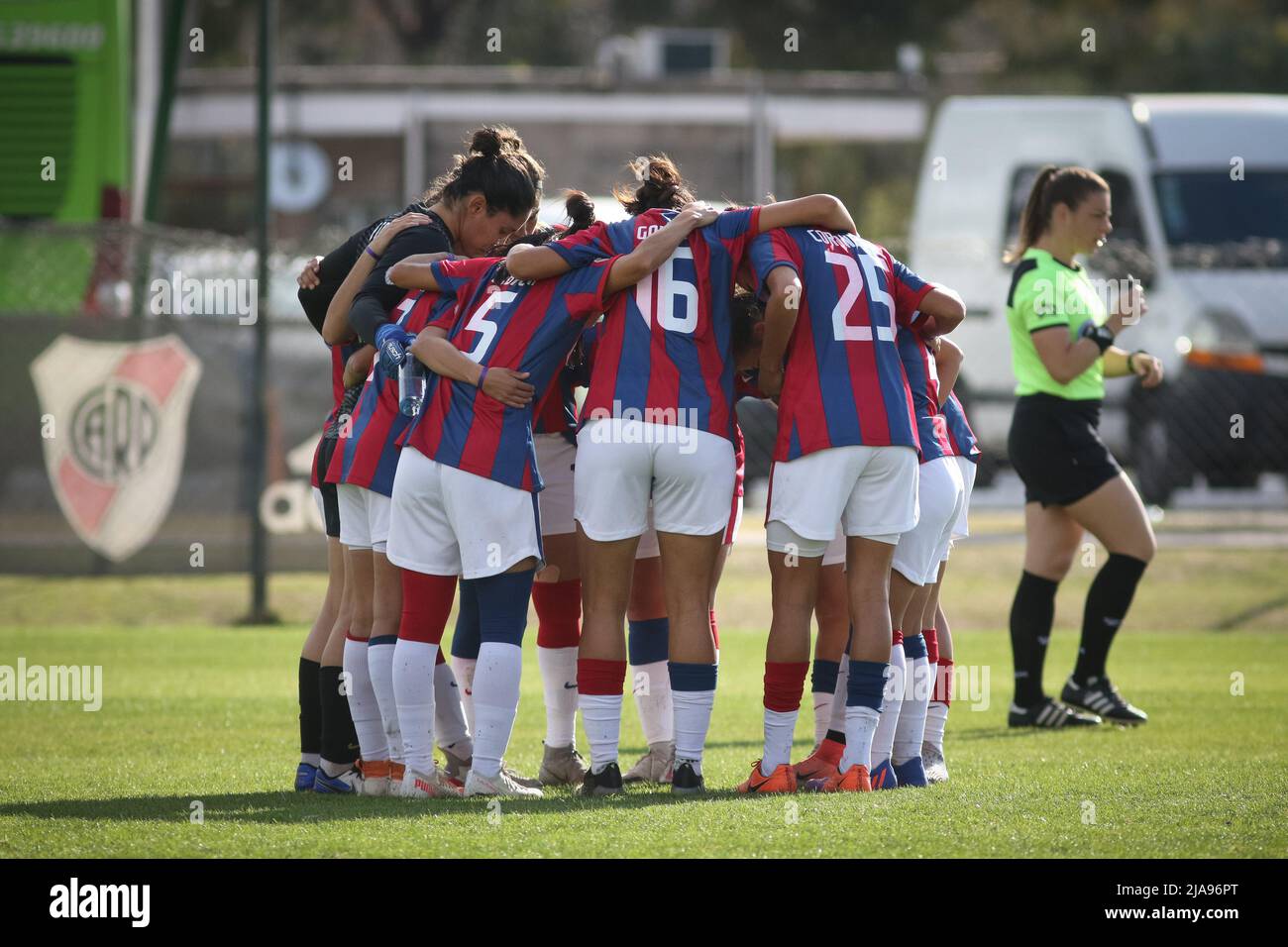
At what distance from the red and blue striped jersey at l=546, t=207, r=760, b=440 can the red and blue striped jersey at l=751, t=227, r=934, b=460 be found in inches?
5.5

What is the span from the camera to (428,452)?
5316 millimetres

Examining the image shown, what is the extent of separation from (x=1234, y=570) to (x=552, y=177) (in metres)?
11.2

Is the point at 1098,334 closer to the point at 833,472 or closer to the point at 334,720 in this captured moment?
the point at 833,472

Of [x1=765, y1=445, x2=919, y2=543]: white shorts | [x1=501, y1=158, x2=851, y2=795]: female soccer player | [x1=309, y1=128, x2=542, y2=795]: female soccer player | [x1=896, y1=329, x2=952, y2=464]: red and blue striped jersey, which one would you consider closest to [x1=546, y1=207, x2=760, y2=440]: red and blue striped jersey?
[x1=501, y1=158, x2=851, y2=795]: female soccer player

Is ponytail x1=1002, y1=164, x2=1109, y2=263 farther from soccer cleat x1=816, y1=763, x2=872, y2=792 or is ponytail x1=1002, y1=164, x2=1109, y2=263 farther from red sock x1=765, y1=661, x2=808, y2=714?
soccer cleat x1=816, y1=763, x2=872, y2=792

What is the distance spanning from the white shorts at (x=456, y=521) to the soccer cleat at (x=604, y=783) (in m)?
0.72

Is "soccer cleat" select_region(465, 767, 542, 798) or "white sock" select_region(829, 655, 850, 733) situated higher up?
"white sock" select_region(829, 655, 850, 733)

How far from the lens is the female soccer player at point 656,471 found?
17.5 feet

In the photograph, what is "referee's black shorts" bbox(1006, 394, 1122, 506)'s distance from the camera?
7.31 meters

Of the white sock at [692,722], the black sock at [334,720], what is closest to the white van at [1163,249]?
the white sock at [692,722]

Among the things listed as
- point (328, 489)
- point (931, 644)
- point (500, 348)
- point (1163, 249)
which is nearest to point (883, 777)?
point (931, 644)

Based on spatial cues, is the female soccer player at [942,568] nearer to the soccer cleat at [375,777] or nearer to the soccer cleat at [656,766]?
the soccer cleat at [656,766]
